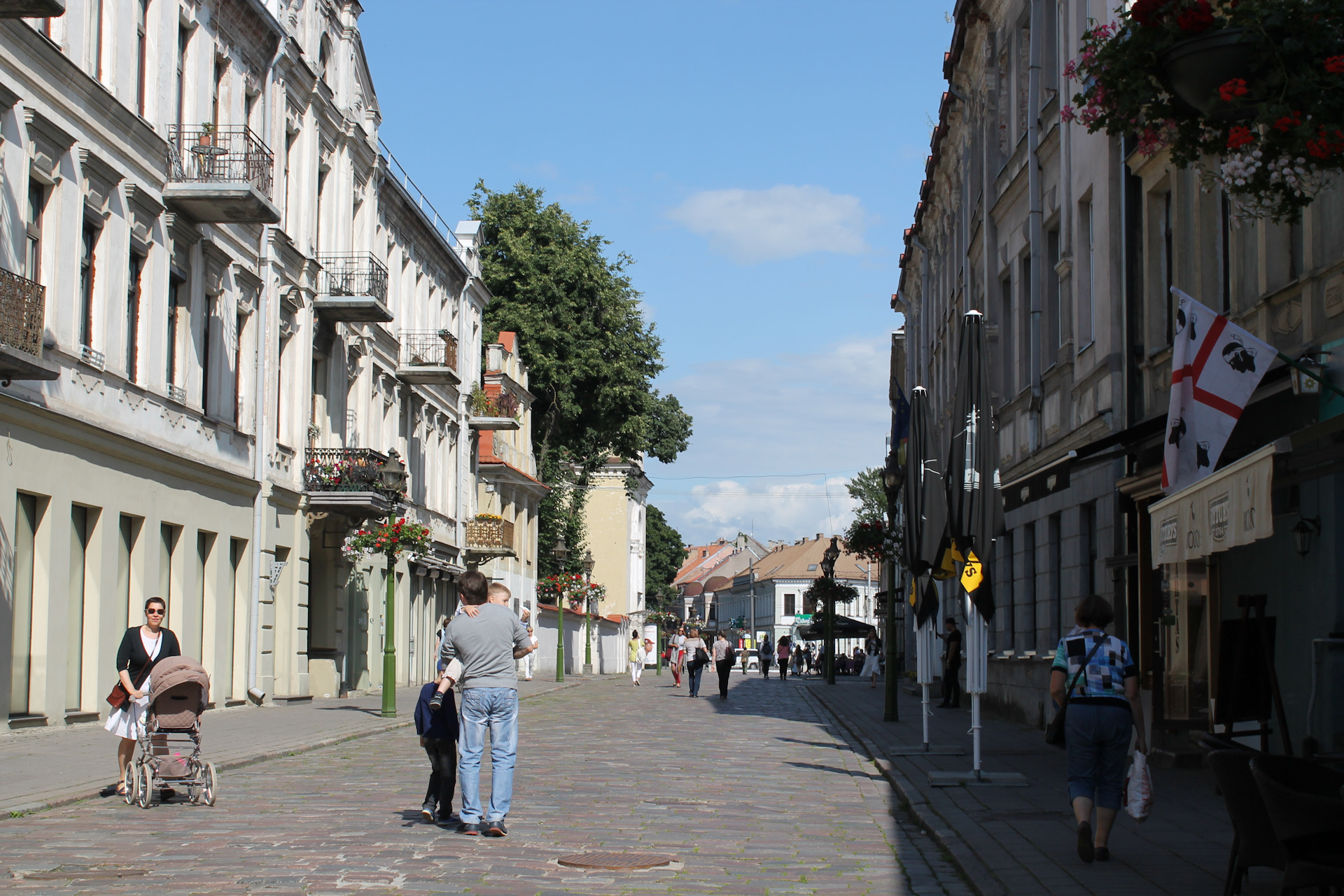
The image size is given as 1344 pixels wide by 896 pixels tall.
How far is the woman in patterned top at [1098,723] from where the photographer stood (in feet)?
30.6

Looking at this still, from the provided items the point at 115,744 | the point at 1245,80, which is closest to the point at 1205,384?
the point at 1245,80

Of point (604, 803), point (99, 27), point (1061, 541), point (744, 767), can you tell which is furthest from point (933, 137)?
point (604, 803)

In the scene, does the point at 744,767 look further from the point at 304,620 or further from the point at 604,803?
the point at 304,620

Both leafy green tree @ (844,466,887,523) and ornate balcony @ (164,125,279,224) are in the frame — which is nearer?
ornate balcony @ (164,125,279,224)

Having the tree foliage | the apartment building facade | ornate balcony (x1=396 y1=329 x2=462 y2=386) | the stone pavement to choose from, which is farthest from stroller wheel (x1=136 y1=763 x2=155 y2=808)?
the tree foliage

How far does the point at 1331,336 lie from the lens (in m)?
12.0

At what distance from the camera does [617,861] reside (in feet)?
31.1

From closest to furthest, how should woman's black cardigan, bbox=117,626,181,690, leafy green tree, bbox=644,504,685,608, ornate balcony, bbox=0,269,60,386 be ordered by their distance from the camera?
woman's black cardigan, bbox=117,626,181,690
ornate balcony, bbox=0,269,60,386
leafy green tree, bbox=644,504,685,608

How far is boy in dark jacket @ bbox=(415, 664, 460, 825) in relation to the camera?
37.1 ft

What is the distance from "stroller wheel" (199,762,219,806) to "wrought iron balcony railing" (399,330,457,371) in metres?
27.0

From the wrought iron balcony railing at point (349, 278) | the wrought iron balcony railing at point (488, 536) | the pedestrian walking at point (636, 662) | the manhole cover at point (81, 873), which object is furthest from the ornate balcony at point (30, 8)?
the pedestrian walking at point (636, 662)

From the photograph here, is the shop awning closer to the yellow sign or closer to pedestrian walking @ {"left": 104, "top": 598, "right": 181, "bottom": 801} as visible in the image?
the yellow sign

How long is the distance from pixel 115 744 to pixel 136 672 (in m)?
5.42

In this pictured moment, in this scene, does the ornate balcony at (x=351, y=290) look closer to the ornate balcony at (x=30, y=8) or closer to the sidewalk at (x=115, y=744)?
the sidewalk at (x=115, y=744)
